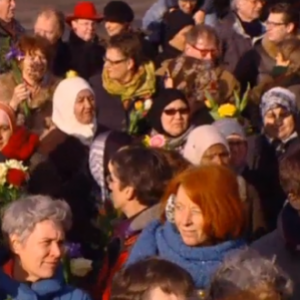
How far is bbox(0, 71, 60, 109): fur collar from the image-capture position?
7.86 m

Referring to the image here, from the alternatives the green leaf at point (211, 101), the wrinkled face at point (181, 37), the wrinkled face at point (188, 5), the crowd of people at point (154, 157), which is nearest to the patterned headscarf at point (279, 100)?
the crowd of people at point (154, 157)

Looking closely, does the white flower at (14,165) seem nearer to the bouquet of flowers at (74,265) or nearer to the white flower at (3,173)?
the white flower at (3,173)

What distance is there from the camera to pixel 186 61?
27.2ft

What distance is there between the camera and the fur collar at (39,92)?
7.86 metres

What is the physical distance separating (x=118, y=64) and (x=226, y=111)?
2.79 feet

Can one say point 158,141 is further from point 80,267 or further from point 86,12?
point 86,12

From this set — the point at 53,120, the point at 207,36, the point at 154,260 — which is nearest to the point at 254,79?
the point at 207,36

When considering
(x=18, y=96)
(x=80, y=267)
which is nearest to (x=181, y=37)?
(x=18, y=96)

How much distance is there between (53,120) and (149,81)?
849 millimetres

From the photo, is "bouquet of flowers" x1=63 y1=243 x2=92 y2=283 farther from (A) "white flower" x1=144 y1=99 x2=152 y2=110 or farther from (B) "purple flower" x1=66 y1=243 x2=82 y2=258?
(A) "white flower" x1=144 y1=99 x2=152 y2=110

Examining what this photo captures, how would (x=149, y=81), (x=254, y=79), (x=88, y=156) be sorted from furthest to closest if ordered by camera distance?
(x=254, y=79), (x=149, y=81), (x=88, y=156)

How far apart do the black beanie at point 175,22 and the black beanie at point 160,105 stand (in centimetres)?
271

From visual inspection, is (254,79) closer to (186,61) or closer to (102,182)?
(186,61)

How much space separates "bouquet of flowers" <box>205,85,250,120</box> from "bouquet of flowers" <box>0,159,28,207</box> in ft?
5.07
